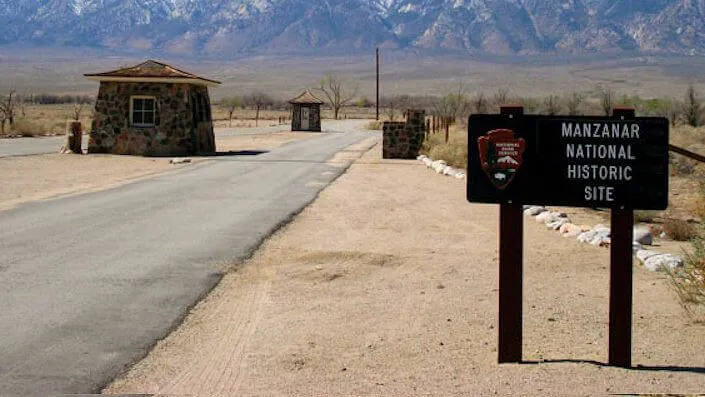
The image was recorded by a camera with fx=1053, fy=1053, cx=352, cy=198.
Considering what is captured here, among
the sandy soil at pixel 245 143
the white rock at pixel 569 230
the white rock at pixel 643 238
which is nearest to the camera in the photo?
the white rock at pixel 643 238

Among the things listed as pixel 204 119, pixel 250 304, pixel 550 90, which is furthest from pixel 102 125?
pixel 550 90

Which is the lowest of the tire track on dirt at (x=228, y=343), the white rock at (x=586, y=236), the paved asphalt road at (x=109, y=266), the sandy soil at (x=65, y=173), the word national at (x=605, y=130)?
the tire track on dirt at (x=228, y=343)

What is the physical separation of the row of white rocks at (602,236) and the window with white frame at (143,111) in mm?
21562

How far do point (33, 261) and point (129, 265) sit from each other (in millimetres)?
1093

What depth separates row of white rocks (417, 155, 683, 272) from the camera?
37.6 feet

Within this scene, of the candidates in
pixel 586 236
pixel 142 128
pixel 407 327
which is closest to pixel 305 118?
pixel 142 128

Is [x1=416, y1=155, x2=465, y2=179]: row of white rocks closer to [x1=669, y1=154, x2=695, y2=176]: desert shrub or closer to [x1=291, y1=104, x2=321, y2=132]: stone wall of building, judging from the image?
[x1=669, y1=154, x2=695, y2=176]: desert shrub

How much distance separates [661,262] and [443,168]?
17621 millimetres

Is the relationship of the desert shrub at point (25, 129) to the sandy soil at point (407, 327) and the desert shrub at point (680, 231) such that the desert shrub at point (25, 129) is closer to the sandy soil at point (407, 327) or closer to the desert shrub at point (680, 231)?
the sandy soil at point (407, 327)

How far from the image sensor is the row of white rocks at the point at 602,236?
11453mm

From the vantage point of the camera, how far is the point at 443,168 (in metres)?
28.7

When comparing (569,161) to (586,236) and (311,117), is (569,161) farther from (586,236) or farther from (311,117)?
(311,117)

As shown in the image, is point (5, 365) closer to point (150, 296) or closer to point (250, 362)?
point (250, 362)

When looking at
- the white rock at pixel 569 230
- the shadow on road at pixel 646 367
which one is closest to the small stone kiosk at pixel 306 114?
the white rock at pixel 569 230
